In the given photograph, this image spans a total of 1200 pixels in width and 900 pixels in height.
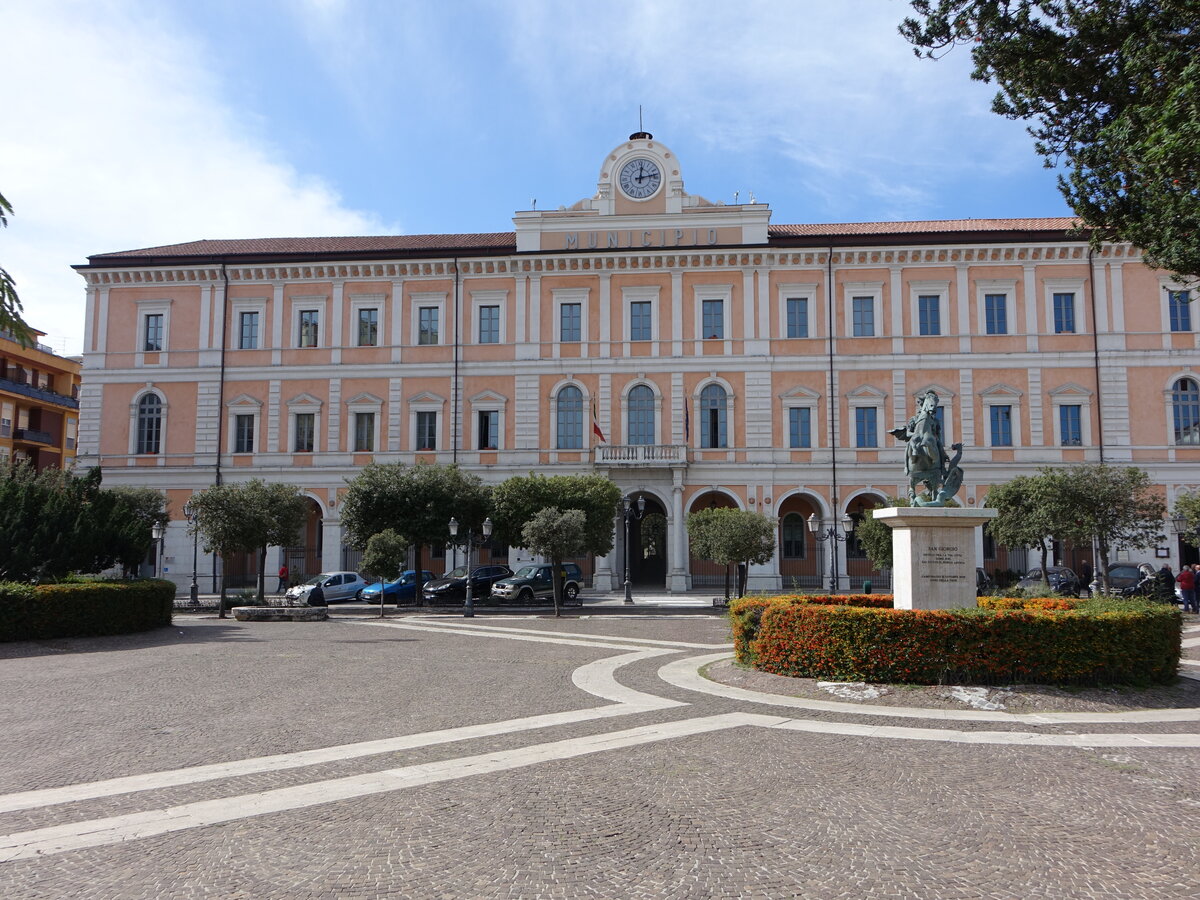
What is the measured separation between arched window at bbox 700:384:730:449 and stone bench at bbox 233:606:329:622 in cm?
1808

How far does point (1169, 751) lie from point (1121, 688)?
285 centimetres

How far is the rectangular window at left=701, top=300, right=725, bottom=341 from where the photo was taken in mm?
38281

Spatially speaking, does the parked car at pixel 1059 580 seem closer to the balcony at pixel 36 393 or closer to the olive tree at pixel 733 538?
the olive tree at pixel 733 538

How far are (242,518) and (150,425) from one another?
15.2 meters

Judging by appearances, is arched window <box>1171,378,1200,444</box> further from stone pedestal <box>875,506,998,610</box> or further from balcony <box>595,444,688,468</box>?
stone pedestal <box>875,506,998,610</box>

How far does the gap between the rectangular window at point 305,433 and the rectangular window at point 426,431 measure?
4.60m

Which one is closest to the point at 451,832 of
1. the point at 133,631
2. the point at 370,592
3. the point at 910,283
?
the point at 133,631

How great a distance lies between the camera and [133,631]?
66.2 feet

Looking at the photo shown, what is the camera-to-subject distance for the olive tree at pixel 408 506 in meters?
30.8

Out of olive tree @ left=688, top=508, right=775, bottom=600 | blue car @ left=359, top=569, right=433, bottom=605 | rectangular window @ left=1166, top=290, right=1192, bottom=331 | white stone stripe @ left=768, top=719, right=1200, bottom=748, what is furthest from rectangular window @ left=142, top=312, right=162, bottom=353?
rectangular window @ left=1166, top=290, right=1192, bottom=331

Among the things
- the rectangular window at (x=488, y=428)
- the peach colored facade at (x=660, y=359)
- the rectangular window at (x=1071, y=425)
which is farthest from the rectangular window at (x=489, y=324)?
the rectangular window at (x=1071, y=425)

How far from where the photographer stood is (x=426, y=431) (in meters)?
39.0

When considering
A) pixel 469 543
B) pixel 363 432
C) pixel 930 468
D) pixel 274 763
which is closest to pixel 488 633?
pixel 469 543

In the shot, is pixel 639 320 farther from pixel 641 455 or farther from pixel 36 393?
pixel 36 393
